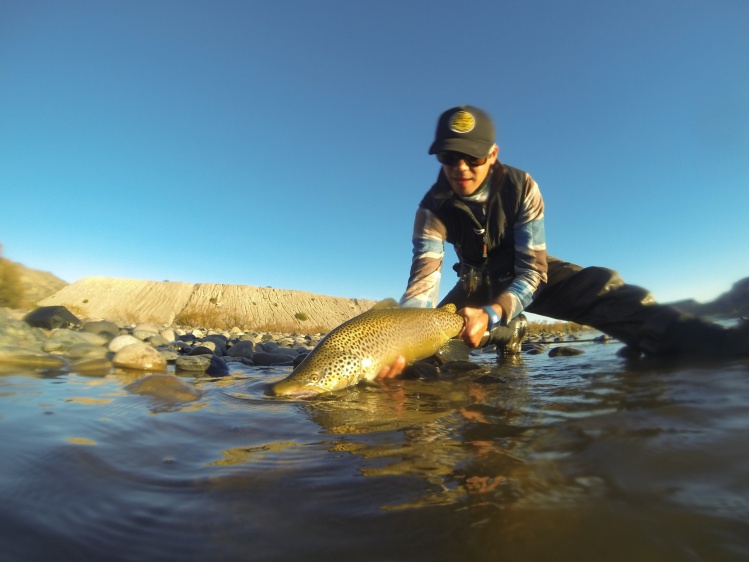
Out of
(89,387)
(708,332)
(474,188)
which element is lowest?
(89,387)

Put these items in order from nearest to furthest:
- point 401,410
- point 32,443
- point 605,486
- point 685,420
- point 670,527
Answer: point 670,527 < point 605,486 < point 32,443 < point 685,420 < point 401,410

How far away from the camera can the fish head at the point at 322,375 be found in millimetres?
2920

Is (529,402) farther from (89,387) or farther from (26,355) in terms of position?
(26,355)

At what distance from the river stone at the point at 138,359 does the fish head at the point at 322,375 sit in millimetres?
2132

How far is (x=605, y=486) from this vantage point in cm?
114

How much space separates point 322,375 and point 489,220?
8.85ft

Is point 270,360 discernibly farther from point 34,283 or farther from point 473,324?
point 34,283

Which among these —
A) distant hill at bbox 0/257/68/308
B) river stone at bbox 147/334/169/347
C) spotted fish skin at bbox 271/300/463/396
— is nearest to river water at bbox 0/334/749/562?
spotted fish skin at bbox 271/300/463/396

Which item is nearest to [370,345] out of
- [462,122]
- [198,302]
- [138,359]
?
[462,122]

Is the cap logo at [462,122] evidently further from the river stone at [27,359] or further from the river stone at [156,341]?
the river stone at [156,341]

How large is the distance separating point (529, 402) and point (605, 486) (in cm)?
129

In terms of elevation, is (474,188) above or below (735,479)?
above

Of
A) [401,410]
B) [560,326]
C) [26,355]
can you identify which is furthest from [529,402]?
[560,326]

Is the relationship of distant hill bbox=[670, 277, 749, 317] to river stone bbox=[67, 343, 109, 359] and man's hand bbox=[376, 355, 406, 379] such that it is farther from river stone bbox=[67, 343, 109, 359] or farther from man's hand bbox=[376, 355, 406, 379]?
river stone bbox=[67, 343, 109, 359]
